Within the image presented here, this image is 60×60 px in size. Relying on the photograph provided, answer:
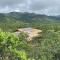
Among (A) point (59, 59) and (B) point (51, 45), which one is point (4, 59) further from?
(B) point (51, 45)

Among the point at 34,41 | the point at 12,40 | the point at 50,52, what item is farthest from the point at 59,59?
the point at 12,40

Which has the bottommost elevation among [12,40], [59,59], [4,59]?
[59,59]

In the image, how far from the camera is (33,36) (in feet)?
205

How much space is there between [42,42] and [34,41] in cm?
243

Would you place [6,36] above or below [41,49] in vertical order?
above

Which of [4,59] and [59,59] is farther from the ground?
[4,59]

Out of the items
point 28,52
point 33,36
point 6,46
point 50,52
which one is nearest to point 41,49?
point 50,52

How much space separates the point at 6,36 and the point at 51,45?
67.5ft

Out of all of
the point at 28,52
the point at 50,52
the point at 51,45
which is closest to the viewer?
the point at 28,52

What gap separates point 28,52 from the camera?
45531 mm

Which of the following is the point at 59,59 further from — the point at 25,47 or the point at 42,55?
the point at 25,47

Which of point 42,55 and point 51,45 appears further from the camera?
point 51,45

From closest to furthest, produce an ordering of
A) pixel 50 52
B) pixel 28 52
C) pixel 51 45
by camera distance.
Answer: pixel 28 52, pixel 50 52, pixel 51 45

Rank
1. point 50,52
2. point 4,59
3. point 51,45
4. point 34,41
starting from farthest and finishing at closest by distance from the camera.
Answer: point 34,41, point 51,45, point 50,52, point 4,59
